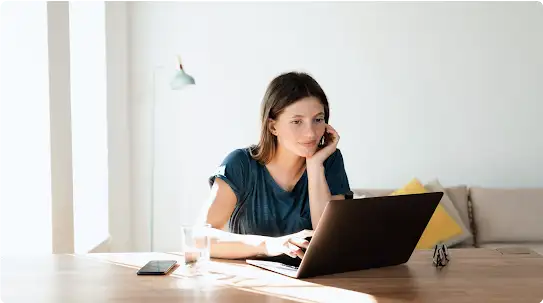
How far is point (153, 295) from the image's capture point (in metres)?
1.48

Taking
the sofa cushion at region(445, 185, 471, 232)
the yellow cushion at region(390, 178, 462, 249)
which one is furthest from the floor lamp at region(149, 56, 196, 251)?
the sofa cushion at region(445, 185, 471, 232)

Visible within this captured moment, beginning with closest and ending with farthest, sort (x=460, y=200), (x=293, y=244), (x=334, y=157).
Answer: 1. (x=293, y=244)
2. (x=334, y=157)
3. (x=460, y=200)

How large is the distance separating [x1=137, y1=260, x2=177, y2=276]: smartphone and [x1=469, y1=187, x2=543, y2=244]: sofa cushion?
290 centimetres

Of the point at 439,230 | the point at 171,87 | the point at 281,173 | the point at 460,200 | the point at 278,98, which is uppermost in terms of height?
the point at 171,87

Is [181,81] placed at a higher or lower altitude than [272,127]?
higher

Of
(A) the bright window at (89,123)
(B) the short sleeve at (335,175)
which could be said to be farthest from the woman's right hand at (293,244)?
(A) the bright window at (89,123)

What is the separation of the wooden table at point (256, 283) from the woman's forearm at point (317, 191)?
0.42 m

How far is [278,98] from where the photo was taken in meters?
2.21

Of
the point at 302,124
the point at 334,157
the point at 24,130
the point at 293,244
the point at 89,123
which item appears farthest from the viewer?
the point at 89,123

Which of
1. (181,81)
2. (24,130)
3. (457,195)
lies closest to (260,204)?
(24,130)

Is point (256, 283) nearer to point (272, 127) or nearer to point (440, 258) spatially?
point (440, 258)

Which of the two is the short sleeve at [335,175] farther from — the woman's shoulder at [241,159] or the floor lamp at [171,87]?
the floor lamp at [171,87]

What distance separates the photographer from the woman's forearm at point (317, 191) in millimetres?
2242

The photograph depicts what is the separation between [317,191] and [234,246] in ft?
1.42
